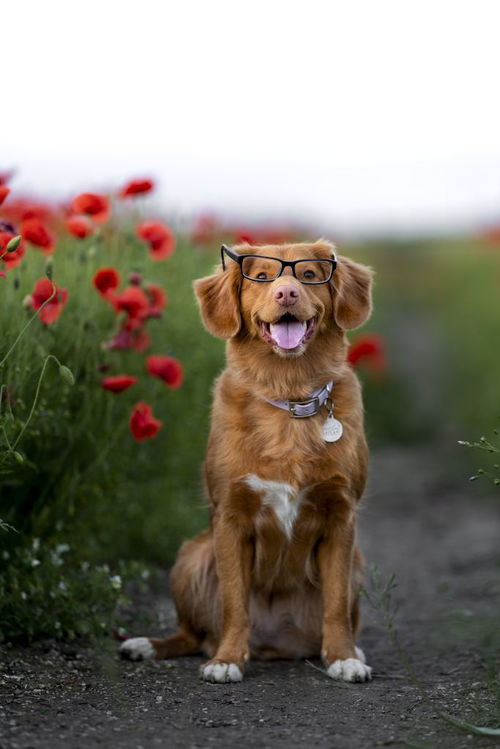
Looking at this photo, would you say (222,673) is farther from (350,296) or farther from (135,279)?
(135,279)

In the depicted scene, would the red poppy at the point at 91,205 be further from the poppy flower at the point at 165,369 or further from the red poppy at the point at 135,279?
the poppy flower at the point at 165,369

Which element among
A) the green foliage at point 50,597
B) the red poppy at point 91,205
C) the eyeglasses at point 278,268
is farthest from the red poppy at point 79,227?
the green foliage at point 50,597

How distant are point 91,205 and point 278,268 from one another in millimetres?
990

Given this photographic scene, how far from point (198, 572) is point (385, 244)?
2074cm

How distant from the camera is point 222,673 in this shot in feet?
14.2

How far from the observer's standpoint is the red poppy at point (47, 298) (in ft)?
14.6

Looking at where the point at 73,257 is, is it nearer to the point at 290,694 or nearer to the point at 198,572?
the point at 198,572

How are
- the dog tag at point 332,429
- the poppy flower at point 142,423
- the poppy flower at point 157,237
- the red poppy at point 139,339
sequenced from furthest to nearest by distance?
the poppy flower at point 157,237 < the red poppy at point 139,339 < the poppy flower at point 142,423 < the dog tag at point 332,429

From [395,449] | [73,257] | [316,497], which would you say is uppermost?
[73,257]

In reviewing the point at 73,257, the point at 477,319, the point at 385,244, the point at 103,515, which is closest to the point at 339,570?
the point at 103,515

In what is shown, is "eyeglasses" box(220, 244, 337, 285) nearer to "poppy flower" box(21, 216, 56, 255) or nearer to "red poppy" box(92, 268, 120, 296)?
"red poppy" box(92, 268, 120, 296)

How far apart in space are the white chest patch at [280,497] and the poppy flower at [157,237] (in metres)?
1.50

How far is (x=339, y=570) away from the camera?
4484 millimetres

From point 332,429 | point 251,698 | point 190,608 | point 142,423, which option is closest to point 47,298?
point 142,423
